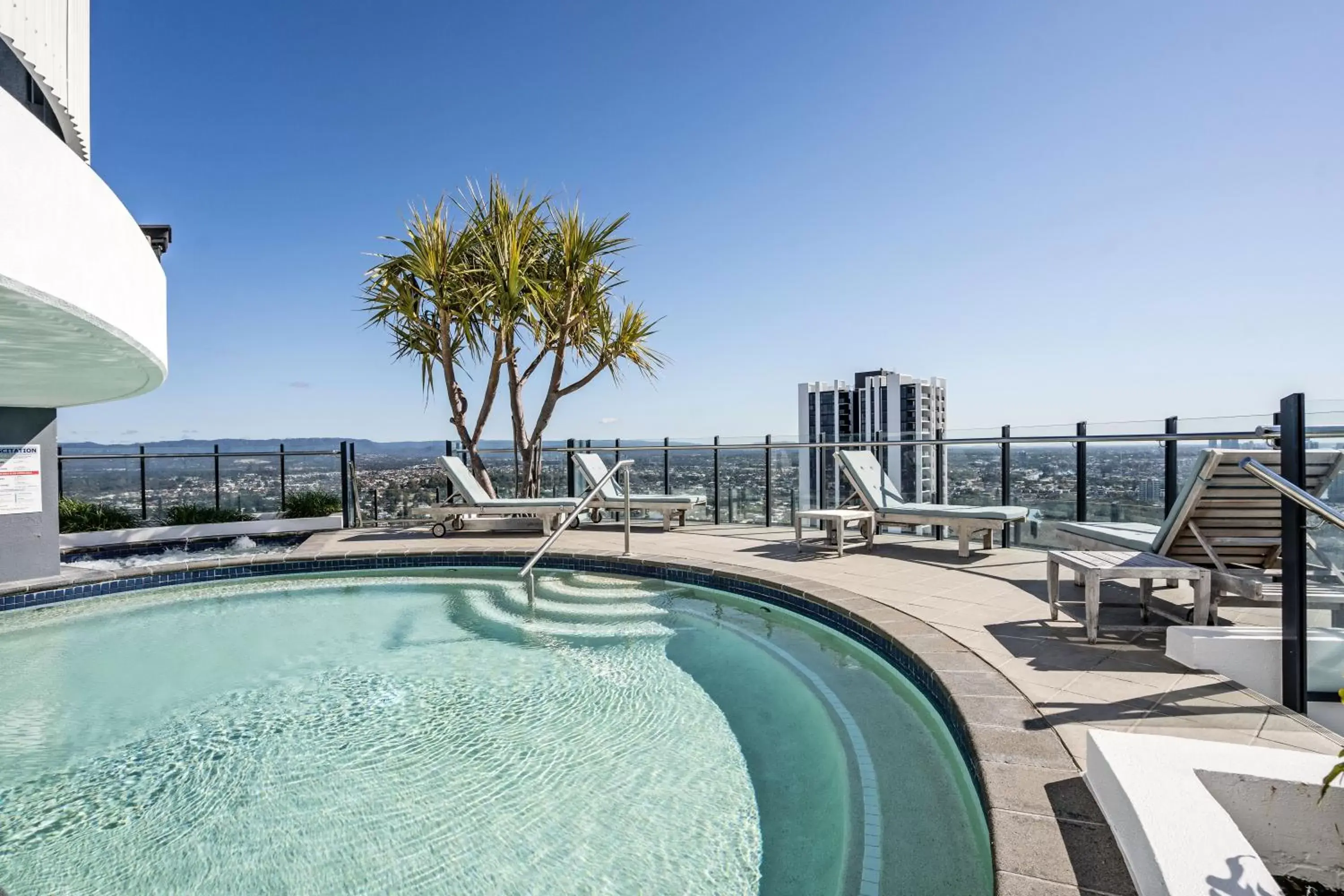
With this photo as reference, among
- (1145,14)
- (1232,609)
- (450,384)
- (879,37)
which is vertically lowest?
(1232,609)

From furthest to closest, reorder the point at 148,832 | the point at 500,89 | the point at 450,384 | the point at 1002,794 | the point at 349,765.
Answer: the point at 500,89
the point at 450,384
the point at 349,765
the point at 148,832
the point at 1002,794

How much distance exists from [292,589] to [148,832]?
4066 mm

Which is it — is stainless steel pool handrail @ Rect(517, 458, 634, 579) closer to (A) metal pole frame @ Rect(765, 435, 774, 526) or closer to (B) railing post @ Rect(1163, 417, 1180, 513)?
(A) metal pole frame @ Rect(765, 435, 774, 526)

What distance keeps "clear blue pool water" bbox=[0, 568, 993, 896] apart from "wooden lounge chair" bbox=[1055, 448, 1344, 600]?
174 cm

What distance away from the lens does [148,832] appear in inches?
86.0

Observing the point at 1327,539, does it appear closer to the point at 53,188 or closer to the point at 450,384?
the point at 53,188

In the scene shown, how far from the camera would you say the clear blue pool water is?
6.27ft

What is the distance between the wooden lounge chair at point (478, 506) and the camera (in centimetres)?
729

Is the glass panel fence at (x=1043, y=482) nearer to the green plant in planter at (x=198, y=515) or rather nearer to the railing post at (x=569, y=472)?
the railing post at (x=569, y=472)

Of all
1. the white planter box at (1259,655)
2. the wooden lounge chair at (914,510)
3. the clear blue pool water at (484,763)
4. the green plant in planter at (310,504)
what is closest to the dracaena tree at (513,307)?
the green plant in planter at (310,504)

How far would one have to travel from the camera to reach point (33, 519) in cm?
573

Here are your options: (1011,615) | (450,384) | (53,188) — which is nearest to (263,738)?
(53,188)

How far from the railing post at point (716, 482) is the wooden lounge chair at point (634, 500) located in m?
0.22

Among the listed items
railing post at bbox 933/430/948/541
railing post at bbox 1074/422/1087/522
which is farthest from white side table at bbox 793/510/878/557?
railing post at bbox 1074/422/1087/522
